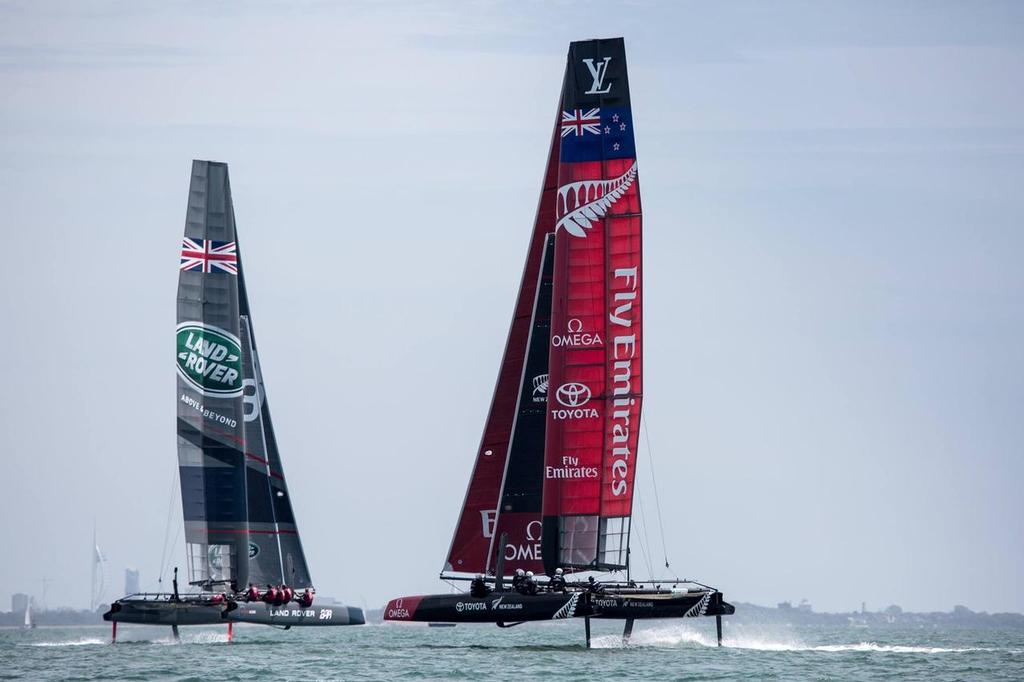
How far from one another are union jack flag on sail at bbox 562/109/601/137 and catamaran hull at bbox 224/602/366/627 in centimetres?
1926

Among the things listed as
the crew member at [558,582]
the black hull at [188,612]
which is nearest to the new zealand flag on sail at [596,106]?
the crew member at [558,582]

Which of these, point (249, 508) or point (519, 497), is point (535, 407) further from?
point (249, 508)

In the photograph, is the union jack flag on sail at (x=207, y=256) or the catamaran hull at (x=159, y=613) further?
the union jack flag on sail at (x=207, y=256)

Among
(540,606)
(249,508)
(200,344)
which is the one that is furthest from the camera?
(249,508)

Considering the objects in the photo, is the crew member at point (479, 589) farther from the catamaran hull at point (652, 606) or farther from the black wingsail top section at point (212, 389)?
the black wingsail top section at point (212, 389)

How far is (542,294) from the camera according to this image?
51.2 meters

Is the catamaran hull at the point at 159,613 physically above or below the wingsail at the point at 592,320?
below

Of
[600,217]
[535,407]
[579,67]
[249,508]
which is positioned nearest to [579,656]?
[535,407]

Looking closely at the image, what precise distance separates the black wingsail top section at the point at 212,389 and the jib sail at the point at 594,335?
16051mm

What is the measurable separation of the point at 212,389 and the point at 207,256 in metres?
4.50

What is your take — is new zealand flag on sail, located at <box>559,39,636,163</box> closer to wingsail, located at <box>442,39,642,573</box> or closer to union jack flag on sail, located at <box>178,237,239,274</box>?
wingsail, located at <box>442,39,642,573</box>

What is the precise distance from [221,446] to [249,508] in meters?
5.47

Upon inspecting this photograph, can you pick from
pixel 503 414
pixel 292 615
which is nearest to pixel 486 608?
pixel 503 414

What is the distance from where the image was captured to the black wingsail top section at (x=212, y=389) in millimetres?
59625
